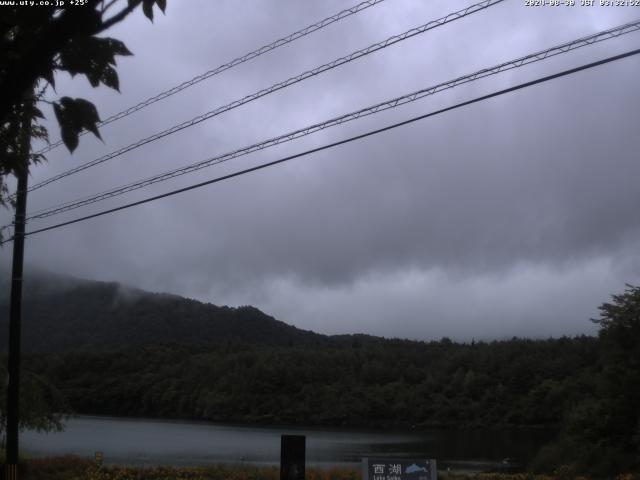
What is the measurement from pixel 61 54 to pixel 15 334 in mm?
15766

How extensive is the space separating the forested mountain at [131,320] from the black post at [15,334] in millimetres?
69061

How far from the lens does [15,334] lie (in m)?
17.4

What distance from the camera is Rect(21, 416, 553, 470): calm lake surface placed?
3416 cm

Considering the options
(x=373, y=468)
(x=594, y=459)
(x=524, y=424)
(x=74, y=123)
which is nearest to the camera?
(x=74, y=123)

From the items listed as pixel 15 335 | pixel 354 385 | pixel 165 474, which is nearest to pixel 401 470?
pixel 15 335

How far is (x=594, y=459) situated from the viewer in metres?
28.8

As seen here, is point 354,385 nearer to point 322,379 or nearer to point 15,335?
point 322,379

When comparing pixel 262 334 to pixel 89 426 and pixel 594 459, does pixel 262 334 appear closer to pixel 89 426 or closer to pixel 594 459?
pixel 89 426

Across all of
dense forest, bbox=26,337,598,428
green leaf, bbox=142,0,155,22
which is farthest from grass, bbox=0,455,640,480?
dense forest, bbox=26,337,598,428

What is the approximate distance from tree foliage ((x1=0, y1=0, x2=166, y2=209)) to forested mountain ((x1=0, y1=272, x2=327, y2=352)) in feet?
278

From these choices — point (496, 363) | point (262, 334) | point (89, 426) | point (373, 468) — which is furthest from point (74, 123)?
point (262, 334)

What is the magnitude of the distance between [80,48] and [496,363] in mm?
73594

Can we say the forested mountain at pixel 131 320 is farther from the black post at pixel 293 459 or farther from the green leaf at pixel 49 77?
the green leaf at pixel 49 77

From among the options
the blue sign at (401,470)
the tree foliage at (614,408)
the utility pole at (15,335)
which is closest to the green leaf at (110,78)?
the blue sign at (401,470)
